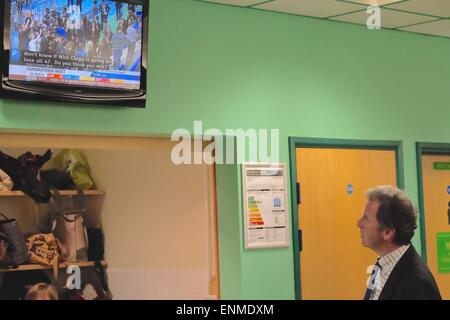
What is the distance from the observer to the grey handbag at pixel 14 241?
4.56 m

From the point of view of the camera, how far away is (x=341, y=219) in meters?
4.68

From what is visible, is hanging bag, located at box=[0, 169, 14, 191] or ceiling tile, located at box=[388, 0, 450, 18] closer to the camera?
ceiling tile, located at box=[388, 0, 450, 18]

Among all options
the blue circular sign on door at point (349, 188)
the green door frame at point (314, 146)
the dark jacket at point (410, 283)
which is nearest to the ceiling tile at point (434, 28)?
the green door frame at point (314, 146)

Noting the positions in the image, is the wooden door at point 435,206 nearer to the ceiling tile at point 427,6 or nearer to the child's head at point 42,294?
the ceiling tile at point 427,6

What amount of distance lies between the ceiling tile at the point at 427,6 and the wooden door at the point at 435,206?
1.05 metres

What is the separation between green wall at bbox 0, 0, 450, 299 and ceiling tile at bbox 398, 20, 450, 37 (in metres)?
0.07

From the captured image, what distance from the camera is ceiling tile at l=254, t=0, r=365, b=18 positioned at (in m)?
4.28

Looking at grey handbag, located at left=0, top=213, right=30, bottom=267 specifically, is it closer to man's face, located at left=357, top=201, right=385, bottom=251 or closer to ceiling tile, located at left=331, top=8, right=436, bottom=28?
ceiling tile, located at left=331, top=8, right=436, bottom=28

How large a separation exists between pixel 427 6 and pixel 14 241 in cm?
288

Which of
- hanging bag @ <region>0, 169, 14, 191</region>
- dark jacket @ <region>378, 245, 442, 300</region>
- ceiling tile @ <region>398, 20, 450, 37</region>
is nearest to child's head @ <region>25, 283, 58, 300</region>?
hanging bag @ <region>0, 169, 14, 191</region>

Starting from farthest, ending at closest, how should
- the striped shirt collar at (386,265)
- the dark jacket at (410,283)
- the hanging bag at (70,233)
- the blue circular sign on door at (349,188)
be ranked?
the hanging bag at (70,233)
the blue circular sign on door at (349,188)
the striped shirt collar at (386,265)
the dark jacket at (410,283)
